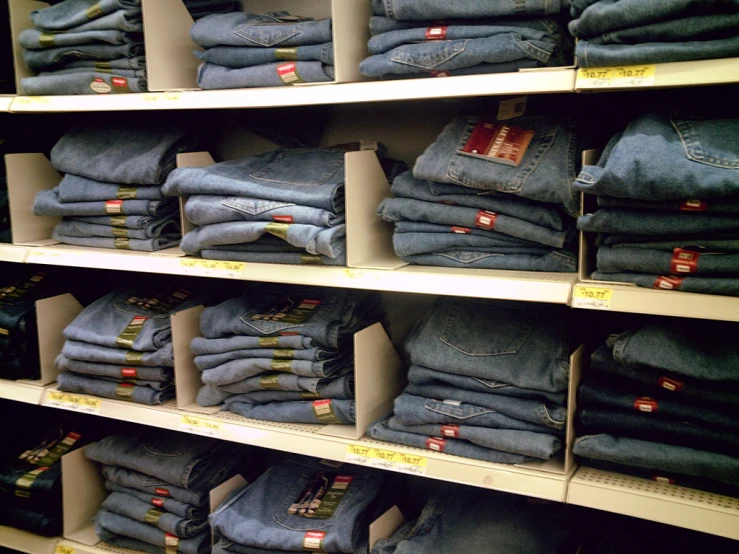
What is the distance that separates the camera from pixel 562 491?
4.95 feet

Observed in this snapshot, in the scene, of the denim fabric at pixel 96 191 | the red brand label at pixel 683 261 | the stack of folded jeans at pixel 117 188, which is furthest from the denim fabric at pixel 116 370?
the red brand label at pixel 683 261

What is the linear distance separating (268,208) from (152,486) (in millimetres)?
974

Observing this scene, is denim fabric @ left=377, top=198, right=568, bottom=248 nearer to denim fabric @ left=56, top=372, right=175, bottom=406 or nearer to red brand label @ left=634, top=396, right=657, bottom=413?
red brand label @ left=634, top=396, right=657, bottom=413

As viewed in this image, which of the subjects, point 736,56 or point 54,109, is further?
point 54,109

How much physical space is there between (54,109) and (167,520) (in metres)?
1.23

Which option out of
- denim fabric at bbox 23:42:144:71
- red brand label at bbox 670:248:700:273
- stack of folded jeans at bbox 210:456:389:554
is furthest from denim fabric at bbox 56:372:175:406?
red brand label at bbox 670:248:700:273

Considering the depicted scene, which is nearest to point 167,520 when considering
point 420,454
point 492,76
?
point 420,454

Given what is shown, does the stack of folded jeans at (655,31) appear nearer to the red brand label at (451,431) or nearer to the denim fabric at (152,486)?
the red brand label at (451,431)

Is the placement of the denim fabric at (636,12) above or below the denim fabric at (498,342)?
above

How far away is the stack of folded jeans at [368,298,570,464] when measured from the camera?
5.21ft

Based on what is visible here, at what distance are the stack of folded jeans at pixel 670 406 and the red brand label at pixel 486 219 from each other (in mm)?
357

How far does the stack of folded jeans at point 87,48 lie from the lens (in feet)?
6.48

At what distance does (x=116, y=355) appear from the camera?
208 cm

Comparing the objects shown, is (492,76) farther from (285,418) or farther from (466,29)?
(285,418)
